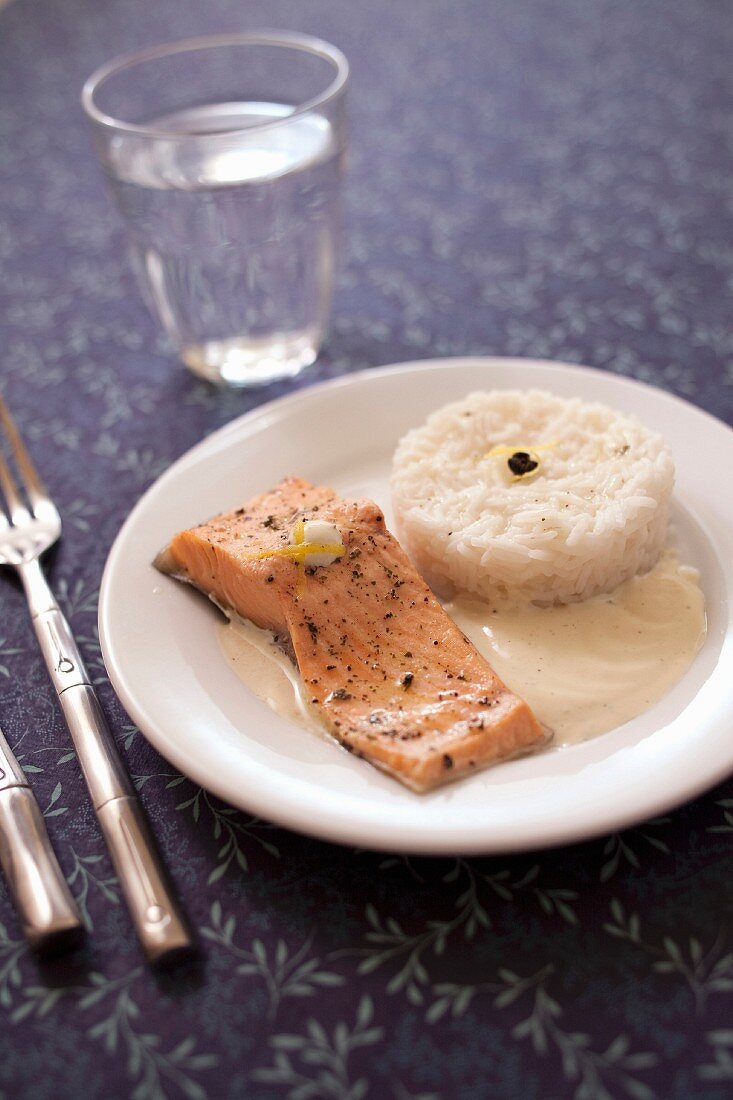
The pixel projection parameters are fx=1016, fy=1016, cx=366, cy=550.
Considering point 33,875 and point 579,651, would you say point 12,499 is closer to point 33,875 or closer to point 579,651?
point 33,875

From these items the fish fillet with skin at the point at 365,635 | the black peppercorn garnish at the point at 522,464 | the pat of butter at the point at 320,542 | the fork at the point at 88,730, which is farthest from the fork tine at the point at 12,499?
the black peppercorn garnish at the point at 522,464

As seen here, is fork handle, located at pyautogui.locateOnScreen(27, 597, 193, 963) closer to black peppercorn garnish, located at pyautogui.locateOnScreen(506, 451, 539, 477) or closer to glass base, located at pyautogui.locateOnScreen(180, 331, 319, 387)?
→ black peppercorn garnish, located at pyautogui.locateOnScreen(506, 451, 539, 477)

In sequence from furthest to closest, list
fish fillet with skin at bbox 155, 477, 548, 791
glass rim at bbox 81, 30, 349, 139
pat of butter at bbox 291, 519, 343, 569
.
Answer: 1. glass rim at bbox 81, 30, 349, 139
2. pat of butter at bbox 291, 519, 343, 569
3. fish fillet with skin at bbox 155, 477, 548, 791

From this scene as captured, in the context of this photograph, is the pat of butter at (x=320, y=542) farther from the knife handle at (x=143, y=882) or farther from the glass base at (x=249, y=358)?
the glass base at (x=249, y=358)

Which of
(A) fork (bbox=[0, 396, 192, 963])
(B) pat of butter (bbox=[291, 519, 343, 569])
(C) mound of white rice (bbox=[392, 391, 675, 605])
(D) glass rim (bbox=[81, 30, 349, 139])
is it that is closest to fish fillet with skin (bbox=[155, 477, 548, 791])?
(B) pat of butter (bbox=[291, 519, 343, 569])

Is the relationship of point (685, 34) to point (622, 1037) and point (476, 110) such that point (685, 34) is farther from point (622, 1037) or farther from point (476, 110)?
point (622, 1037)

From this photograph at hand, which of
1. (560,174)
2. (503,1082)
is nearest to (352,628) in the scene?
(503,1082)
